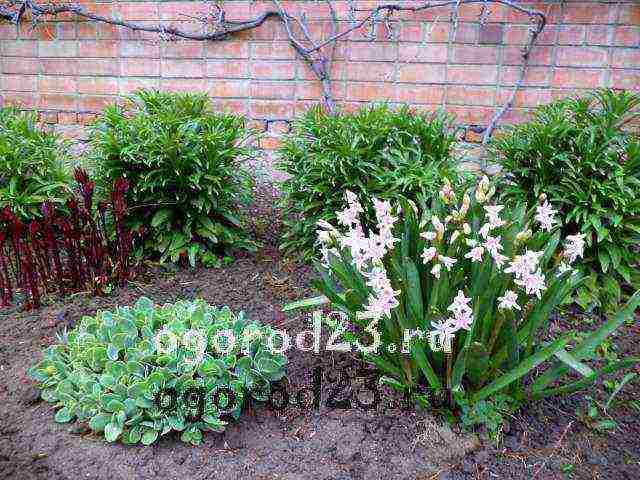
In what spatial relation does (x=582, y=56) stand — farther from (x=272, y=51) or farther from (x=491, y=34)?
(x=272, y=51)

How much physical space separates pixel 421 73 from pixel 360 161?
3.99ft

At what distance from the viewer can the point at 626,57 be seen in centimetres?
364

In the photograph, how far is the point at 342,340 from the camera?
2.37 meters

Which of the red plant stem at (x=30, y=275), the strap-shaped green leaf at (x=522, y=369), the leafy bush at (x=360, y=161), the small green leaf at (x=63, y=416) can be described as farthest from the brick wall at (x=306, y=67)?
the small green leaf at (x=63, y=416)

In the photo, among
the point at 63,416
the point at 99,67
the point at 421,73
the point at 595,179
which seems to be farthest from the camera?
the point at 99,67

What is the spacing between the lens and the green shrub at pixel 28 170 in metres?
2.99

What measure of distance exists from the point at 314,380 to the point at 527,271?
2.87 feet

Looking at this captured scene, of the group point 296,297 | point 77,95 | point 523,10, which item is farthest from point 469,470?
point 77,95

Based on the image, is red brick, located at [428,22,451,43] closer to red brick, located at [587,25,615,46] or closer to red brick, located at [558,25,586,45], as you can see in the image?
red brick, located at [558,25,586,45]

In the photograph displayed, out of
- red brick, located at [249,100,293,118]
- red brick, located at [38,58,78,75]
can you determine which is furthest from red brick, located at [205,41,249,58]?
red brick, located at [38,58,78,75]

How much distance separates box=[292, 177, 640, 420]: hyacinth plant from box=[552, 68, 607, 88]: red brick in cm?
201

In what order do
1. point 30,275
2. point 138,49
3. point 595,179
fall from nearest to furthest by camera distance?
point 30,275
point 595,179
point 138,49

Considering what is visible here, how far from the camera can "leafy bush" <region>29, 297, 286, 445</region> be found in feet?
6.20

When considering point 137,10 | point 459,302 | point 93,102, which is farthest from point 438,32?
point 459,302
